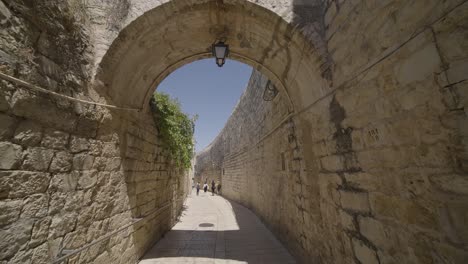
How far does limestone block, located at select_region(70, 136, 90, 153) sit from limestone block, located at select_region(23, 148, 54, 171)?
0.25 meters

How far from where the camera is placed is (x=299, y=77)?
3.08 meters

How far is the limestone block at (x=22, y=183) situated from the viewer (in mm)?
1410

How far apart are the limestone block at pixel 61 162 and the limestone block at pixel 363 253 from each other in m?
3.14

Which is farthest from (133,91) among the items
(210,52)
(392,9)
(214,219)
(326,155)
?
(214,219)

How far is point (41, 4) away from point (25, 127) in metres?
1.12

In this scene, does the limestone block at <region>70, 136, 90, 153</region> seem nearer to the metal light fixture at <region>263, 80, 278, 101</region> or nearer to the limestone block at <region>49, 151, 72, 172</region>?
the limestone block at <region>49, 151, 72, 172</region>

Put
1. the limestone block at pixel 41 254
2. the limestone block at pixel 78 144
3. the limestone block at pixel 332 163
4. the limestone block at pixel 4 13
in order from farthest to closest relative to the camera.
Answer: the limestone block at pixel 332 163 < the limestone block at pixel 78 144 < the limestone block at pixel 41 254 < the limestone block at pixel 4 13

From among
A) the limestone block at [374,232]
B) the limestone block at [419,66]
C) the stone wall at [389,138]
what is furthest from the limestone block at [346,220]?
the limestone block at [419,66]

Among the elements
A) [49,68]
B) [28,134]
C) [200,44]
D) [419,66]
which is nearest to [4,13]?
[49,68]

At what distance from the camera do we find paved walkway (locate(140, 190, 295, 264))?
3553 mm

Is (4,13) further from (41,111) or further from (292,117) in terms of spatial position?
(292,117)

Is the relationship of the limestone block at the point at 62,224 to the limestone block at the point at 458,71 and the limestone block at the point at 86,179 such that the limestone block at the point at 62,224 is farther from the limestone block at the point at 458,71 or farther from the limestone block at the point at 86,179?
the limestone block at the point at 458,71

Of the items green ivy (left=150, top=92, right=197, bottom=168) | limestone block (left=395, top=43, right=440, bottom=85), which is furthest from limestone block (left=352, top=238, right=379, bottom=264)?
green ivy (left=150, top=92, right=197, bottom=168)

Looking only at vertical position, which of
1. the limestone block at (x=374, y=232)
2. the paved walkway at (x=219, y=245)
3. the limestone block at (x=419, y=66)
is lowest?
the paved walkway at (x=219, y=245)
